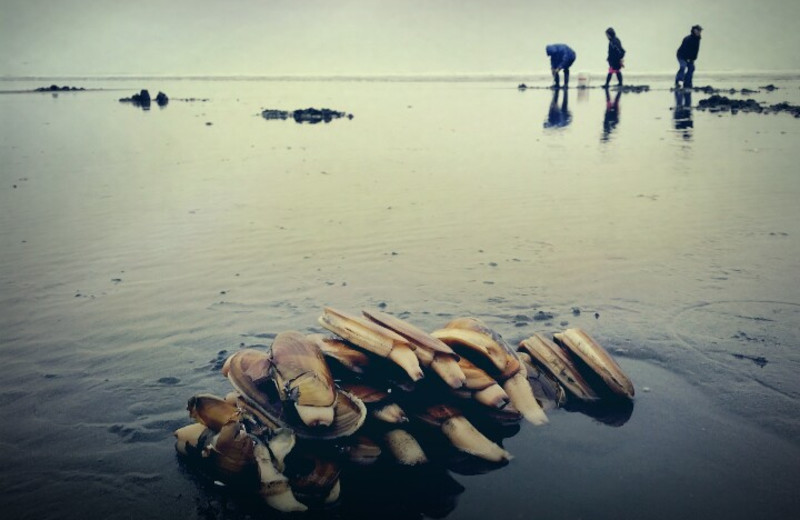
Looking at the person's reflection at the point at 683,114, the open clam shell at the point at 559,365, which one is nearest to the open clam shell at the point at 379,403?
the open clam shell at the point at 559,365

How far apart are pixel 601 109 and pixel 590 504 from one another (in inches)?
879

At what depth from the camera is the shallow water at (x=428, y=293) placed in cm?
348

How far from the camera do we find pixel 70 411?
4.19 meters

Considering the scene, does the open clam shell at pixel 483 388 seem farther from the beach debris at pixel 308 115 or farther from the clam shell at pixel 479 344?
the beach debris at pixel 308 115

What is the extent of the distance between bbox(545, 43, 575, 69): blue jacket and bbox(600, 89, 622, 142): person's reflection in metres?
4.81

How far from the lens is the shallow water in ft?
11.4

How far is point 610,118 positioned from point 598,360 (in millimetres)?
17502

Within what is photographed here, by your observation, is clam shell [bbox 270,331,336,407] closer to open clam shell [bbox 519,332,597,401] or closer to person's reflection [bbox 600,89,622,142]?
open clam shell [bbox 519,332,597,401]

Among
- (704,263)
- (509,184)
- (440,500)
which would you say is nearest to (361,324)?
(440,500)

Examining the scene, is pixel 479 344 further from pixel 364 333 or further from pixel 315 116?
pixel 315 116

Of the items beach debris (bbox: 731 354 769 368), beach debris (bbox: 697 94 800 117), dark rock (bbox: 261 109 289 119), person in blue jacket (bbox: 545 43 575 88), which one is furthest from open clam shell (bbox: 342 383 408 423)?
person in blue jacket (bbox: 545 43 575 88)

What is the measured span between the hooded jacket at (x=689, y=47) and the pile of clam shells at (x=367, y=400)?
28695 millimetres

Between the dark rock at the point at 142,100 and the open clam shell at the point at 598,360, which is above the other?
the dark rock at the point at 142,100

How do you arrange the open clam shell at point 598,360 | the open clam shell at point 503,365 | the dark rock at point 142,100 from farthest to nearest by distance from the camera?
the dark rock at point 142,100 < the open clam shell at point 598,360 < the open clam shell at point 503,365
